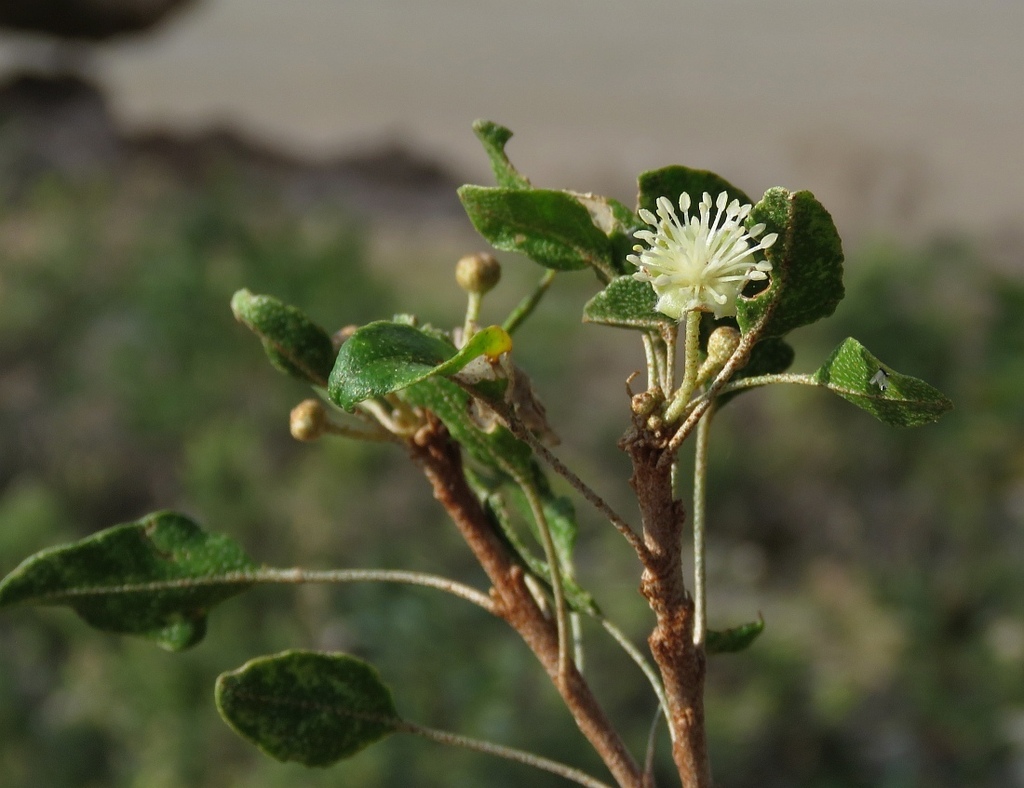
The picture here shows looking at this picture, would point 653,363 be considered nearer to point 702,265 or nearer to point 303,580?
point 702,265

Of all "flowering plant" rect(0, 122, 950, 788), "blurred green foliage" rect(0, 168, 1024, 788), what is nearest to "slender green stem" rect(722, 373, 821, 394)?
"flowering plant" rect(0, 122, 950, 788)

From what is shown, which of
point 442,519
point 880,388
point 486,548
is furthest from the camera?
point 442,519

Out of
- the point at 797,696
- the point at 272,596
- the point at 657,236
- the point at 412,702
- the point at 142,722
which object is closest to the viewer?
the point at 657,236

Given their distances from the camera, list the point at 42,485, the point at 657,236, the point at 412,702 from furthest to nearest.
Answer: the point at 42,485 < the point at 412,702 < the point at 657,236

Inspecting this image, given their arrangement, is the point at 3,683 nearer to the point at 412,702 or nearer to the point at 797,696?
the point at 412,702

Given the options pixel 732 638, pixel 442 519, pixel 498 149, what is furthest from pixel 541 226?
pixel 442 519

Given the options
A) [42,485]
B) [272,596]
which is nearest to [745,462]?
[272,596]

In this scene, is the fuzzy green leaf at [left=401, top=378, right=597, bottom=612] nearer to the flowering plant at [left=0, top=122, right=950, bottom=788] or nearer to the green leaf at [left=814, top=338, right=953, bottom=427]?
the flowering plant at [left=0, top=122, right=950, bottom=788]
